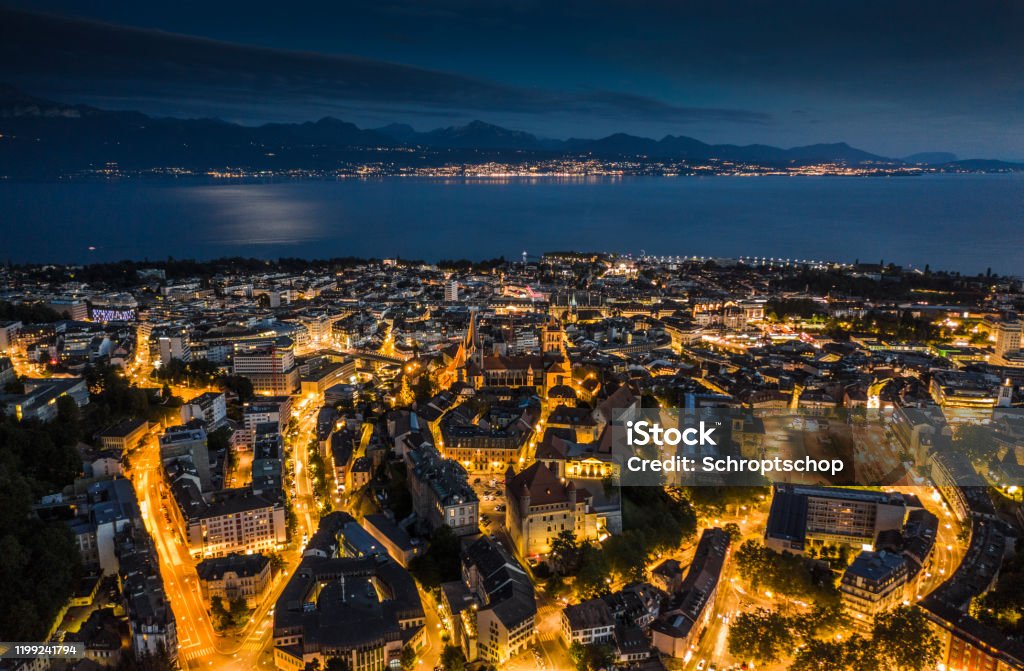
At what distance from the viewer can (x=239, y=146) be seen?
371 feet

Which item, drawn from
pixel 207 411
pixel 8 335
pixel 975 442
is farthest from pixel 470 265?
pixel 975 442

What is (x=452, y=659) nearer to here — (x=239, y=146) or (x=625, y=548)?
(x=625, y=548)

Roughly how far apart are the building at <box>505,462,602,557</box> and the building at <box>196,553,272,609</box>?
356 cm

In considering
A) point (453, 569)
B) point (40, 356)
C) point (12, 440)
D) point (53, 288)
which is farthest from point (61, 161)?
point (453, 569)

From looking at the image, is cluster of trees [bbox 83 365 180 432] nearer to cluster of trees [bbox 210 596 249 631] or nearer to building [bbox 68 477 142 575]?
building [bbox 68 477 142 575]

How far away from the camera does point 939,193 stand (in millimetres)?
83688

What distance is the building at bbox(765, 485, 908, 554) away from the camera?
10844 mm

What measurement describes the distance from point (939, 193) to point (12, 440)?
93.4 m

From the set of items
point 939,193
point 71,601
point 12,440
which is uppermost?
point 939,193

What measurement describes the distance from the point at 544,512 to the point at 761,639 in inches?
131

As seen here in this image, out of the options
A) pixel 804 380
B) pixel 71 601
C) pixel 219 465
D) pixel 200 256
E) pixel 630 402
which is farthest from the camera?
pixel 200 256

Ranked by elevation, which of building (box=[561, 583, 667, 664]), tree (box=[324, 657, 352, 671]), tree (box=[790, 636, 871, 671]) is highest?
tree (box=[790, 636, 871, 671])

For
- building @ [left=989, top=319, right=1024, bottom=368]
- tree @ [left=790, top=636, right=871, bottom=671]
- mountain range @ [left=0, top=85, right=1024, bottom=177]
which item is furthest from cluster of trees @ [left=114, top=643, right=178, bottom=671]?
mountain range @ [left=0, top=85, right=1024, bottom=177]

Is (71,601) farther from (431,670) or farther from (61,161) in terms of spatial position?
(61,161)
